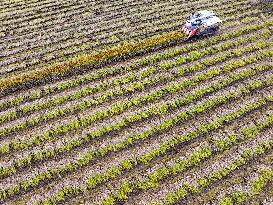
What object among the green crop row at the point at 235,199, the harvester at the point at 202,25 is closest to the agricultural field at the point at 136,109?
the green crop row at the point at 235,199

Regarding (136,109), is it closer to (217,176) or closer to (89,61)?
(89,61)

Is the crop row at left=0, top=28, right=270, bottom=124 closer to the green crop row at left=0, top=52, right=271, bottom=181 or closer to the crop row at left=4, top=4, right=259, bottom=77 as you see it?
the green crop row at left=0, top=52, right=271, bottom=181

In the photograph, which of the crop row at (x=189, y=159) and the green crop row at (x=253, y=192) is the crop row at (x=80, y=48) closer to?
the crop row at (x=189, y=159)

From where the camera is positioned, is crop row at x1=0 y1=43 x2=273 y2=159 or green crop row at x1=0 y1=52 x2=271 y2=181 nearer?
green crop row at x1=0 y1=52 x2=271 y2=181

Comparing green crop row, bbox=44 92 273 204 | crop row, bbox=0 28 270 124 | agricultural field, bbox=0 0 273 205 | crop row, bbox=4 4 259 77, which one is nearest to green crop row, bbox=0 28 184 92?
agricultural field, bbox=0 0 273 205

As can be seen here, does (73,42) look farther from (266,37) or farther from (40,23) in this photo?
(266,37)

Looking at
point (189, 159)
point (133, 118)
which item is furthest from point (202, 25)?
point (189, 159)

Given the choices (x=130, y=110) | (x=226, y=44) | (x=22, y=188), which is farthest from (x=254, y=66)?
(x=22, y=188)
